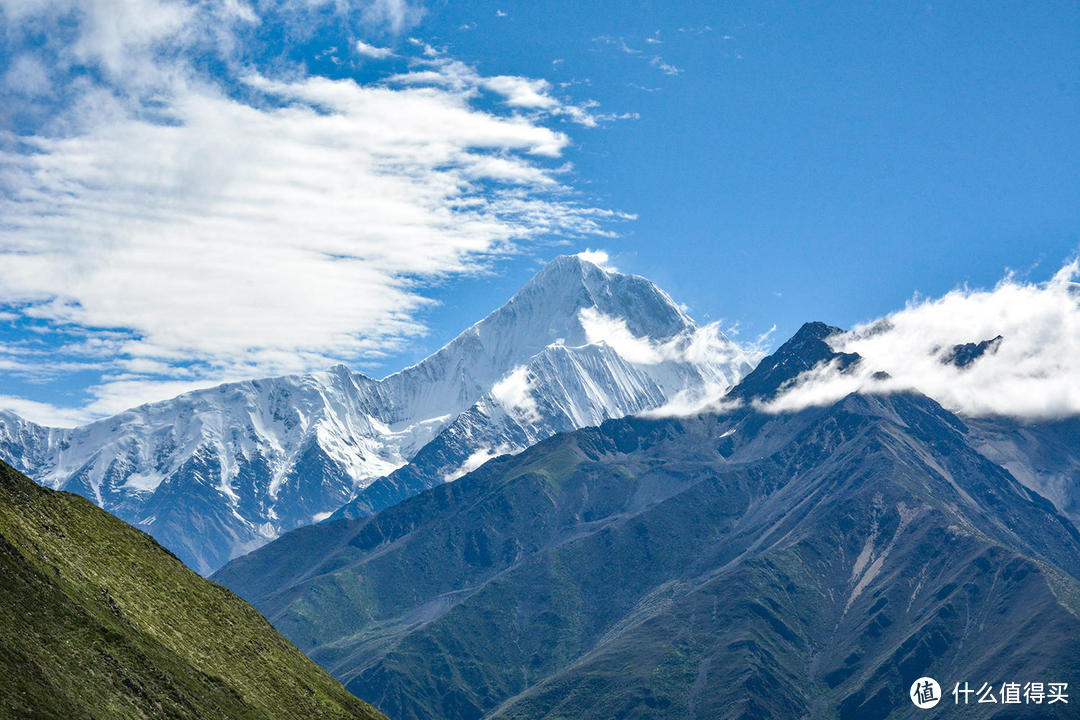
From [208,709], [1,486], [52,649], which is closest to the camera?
[52,649]

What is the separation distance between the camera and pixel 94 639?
498 feet

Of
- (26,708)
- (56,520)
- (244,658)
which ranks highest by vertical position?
(56,520)

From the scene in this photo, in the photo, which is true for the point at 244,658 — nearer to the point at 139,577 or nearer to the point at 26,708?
the point at 139,577

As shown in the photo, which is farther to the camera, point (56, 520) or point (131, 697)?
point (56, 520)

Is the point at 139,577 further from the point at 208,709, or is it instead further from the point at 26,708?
the point at 26,708

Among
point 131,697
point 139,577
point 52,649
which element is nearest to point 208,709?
point 131,697

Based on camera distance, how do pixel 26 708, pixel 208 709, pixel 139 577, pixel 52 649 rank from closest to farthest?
1. pixel 26 708
2. pixel 52 649
3. pixel 208 709
4. pixel 139 577

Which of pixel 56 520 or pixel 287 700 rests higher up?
pixel 56 520

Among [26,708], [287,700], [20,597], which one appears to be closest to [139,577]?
[287,700]

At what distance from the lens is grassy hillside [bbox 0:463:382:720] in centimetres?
13525

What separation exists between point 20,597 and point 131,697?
58.5 ft

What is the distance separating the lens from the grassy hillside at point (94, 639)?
135250 millimetres

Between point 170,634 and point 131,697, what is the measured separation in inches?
1362

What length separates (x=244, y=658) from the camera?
199500 mm
